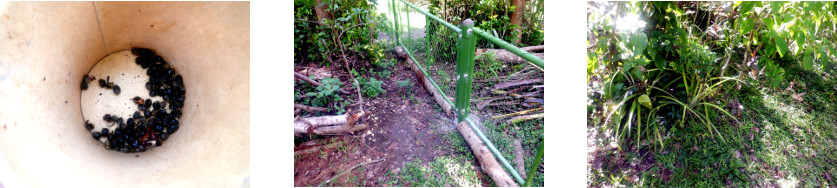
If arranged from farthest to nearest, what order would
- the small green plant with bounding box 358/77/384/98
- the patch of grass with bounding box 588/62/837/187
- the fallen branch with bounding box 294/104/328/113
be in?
the small green plant with bounding box 358/77/384/98, the fallen branch with bounding box 294/104/328/113, the patch of grass with bounding box 588/62/837/187

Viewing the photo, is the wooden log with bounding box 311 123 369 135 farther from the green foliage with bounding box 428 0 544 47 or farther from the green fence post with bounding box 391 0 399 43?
the green foliage with bounding box 428 0 544 47

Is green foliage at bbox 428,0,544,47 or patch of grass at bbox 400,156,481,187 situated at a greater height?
green foliage at bbox 428,0,544,47

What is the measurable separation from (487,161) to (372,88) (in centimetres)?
96

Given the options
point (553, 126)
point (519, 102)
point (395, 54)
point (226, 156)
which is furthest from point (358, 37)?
point (553, 126)

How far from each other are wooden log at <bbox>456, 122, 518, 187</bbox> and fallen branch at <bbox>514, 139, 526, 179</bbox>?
0.23 feet

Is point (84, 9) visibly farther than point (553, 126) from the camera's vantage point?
Yes

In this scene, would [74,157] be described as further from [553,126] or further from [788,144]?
[788,144]

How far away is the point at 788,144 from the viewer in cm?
144

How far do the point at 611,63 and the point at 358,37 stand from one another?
174 centimetres

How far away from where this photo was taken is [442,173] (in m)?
1.49

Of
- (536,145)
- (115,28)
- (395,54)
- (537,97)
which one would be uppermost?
(115,28)

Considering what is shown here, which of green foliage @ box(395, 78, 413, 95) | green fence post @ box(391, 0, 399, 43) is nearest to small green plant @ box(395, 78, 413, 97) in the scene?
green foliage @ box(395, 78, 413, 95)

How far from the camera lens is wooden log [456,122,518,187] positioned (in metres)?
1.44

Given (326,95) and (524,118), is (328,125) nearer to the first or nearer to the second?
(326,95)
